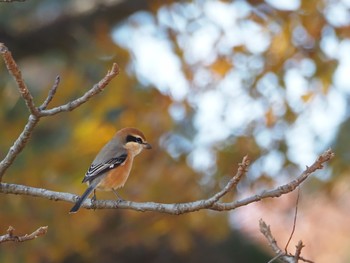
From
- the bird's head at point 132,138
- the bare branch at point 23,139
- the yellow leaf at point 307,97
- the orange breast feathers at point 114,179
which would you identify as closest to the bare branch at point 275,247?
the bare branch at point 23,139

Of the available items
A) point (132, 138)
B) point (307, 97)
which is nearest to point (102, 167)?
point (132, 138)

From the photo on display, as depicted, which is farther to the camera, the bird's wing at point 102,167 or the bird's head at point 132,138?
the bird's head at point 132,138

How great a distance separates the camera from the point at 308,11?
8484 millimetres

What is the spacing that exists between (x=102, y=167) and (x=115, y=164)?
0.30 ft

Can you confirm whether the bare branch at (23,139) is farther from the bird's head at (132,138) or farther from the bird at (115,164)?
the bird's head at (132,138)

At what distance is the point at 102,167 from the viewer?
5.08 metres

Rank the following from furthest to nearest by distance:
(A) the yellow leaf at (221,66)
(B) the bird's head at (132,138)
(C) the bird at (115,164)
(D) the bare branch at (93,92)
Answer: (A) the yellow leaf at (221,66), (B) the bird's head at (132,138), (C) the bird at (115,164), (D) the bare branch at (93,92)

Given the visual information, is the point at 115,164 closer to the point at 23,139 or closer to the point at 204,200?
the point at 23,139

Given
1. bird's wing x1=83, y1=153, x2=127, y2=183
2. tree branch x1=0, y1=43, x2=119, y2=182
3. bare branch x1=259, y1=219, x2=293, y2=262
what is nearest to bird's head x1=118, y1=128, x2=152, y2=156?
bird's wing x1=83, y1=153, x2=127, y2=183

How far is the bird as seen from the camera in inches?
198

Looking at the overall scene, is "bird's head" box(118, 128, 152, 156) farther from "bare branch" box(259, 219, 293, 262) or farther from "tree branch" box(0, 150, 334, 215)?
"bare branch" box(259, 219, 293, 262)

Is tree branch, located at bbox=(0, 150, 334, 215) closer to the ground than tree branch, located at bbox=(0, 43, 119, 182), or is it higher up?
closer to the ground

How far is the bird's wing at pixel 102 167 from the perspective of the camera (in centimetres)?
504

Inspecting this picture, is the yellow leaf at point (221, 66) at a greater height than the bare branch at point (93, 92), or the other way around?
the bare branch at point (93, 92)
